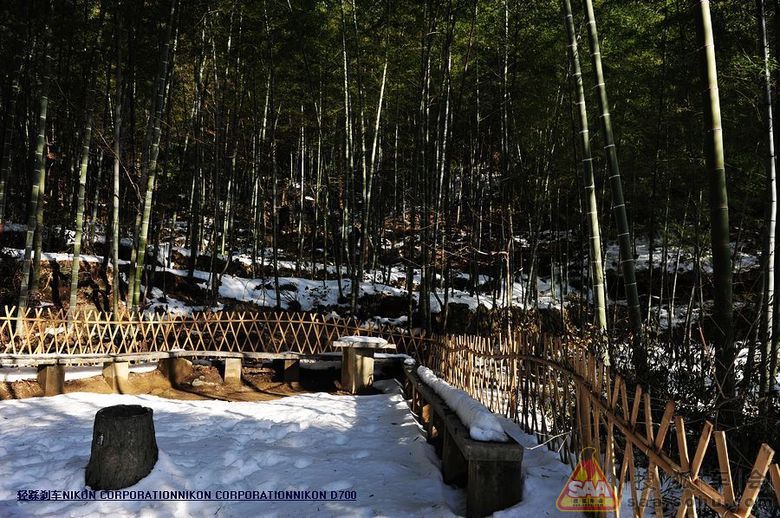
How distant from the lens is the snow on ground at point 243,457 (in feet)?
8.54

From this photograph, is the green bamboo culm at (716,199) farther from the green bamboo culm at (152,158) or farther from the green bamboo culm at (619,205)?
the green bamboo culm at (152,158)

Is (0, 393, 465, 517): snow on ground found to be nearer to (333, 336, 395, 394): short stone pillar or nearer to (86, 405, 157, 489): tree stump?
(86, 405, 157, 489): tree stump

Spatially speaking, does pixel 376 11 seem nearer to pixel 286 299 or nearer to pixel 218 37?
pixel 218 37

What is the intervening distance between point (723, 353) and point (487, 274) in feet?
38.1

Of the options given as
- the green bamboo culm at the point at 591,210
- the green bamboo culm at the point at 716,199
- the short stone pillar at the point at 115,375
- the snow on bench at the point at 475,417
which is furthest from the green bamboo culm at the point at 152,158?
the green bamboo culm at the point at 716,199

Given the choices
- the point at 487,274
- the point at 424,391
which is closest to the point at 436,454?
the point at 424,391

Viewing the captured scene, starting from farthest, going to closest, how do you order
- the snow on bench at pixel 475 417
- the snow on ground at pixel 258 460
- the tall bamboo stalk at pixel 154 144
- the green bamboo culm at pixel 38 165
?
the tall bamboo stalk at pixel 154 144 → the green bamboo culm at pixel 38 165 → the snow on ground at pixel 258 460 → the snow on bench at pixel 475 417

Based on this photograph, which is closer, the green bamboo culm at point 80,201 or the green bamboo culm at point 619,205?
the green bamboo culm at point 619,205

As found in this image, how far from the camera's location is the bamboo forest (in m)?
2.59

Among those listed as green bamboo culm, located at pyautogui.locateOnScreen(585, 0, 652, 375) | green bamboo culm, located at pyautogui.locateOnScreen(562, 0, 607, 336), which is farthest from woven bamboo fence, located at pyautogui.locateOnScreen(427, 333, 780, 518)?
green bamboo culm, located at pyautogui.locateOnScreen(562, 0, 607, 336)

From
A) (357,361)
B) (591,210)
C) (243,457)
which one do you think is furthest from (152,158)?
(591,210)

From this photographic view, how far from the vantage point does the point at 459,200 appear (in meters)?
13.4

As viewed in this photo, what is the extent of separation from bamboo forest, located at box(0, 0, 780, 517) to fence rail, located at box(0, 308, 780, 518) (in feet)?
0.07

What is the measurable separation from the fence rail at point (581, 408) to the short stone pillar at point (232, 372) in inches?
31.3
